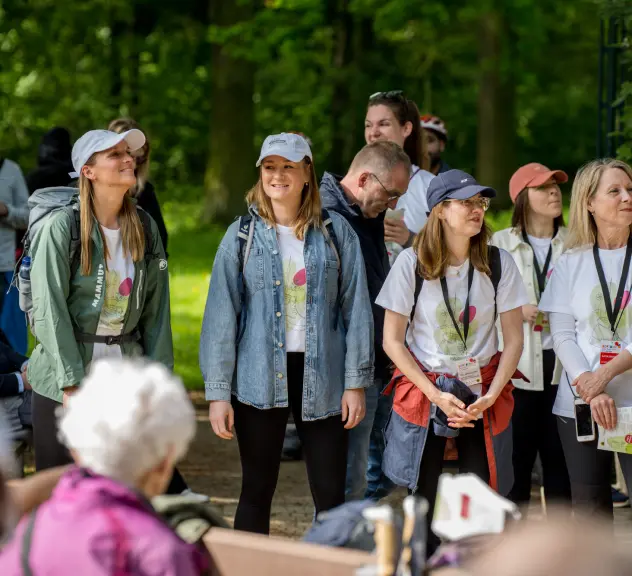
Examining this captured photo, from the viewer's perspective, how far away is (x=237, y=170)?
2162 centimetres

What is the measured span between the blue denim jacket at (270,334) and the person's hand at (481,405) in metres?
0.49

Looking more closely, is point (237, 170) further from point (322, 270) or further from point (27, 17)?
point (322, 270)

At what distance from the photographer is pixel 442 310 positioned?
500cm

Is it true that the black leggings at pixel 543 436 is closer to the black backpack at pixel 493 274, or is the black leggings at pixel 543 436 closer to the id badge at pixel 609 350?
the id badge at pixel 609 350

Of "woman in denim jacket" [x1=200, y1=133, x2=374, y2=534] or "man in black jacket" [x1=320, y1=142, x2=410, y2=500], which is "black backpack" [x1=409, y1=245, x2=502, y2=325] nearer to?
"woman in denim jacket" [x1=200, y1=133, x2=374, y2=534]

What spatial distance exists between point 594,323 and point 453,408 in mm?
830

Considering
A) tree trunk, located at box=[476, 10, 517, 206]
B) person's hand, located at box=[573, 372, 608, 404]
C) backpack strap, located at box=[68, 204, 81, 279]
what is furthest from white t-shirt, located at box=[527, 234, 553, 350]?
tree trunk, located at box=[476, 10, 517, 206]

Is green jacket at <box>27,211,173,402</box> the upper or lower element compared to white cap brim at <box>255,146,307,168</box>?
lower

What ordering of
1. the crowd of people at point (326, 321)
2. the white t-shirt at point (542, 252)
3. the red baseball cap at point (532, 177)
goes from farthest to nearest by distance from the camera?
the red baseball cap at point (532, 177) < the white t-shirt at point (542, 252) < the crowd of people at point (326, 321)

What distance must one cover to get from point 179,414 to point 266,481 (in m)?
2.15

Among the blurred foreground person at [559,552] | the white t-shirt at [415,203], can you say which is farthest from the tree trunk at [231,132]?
the blurred foreground person at [559,552]

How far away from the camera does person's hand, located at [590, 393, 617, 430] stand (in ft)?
16.5

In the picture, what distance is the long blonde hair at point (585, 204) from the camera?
5328mm

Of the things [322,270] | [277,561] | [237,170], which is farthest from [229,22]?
[277,561]
